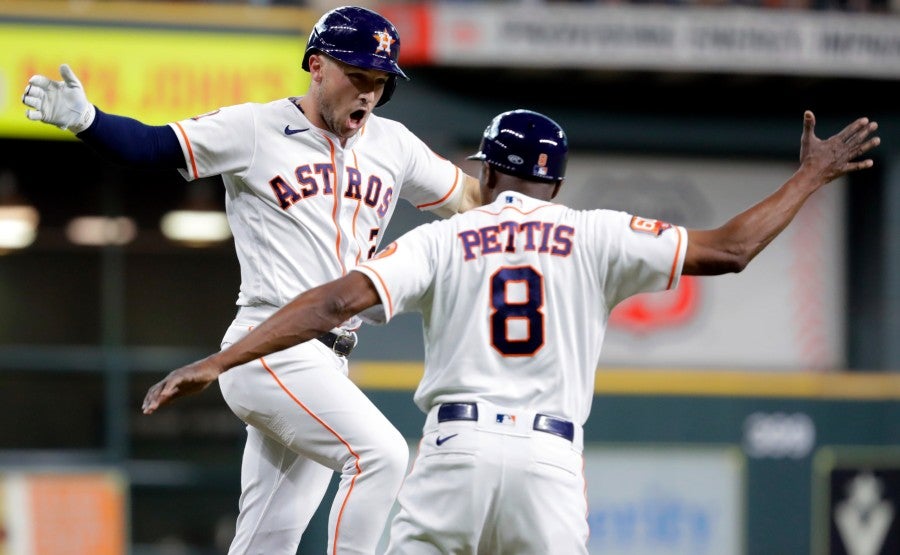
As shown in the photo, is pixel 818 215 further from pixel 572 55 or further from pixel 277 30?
pixel 277 30

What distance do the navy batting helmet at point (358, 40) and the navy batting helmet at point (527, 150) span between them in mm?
415

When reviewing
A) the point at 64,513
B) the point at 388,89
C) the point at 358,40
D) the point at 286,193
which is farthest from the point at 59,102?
the point at 64,513

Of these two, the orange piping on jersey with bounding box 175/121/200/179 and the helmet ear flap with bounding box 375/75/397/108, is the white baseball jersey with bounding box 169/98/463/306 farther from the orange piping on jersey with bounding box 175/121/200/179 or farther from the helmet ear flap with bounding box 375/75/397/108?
the helmet ear flap with bounding box 375/75/397/108

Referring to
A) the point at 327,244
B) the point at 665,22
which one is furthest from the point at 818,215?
the point at 327,244

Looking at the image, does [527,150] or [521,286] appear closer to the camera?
[521,286]

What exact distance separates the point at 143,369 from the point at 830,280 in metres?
5.97

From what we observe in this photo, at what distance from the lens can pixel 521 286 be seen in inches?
156

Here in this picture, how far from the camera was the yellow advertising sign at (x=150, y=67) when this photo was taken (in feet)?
34.6

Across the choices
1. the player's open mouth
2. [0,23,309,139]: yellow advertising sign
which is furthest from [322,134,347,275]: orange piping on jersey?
[0,23,309,139]: yellow advertising sign

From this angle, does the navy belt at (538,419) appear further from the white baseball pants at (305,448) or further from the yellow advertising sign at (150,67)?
the yellow advertising sign at (150,67)

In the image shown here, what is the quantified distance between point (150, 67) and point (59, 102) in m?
6.92

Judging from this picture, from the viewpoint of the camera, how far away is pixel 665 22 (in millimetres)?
11086

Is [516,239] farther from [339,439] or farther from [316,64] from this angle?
[316,64]

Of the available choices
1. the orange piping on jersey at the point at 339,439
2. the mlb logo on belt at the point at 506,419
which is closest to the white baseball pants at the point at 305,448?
the orange piping on jersey at the point at 339,439
